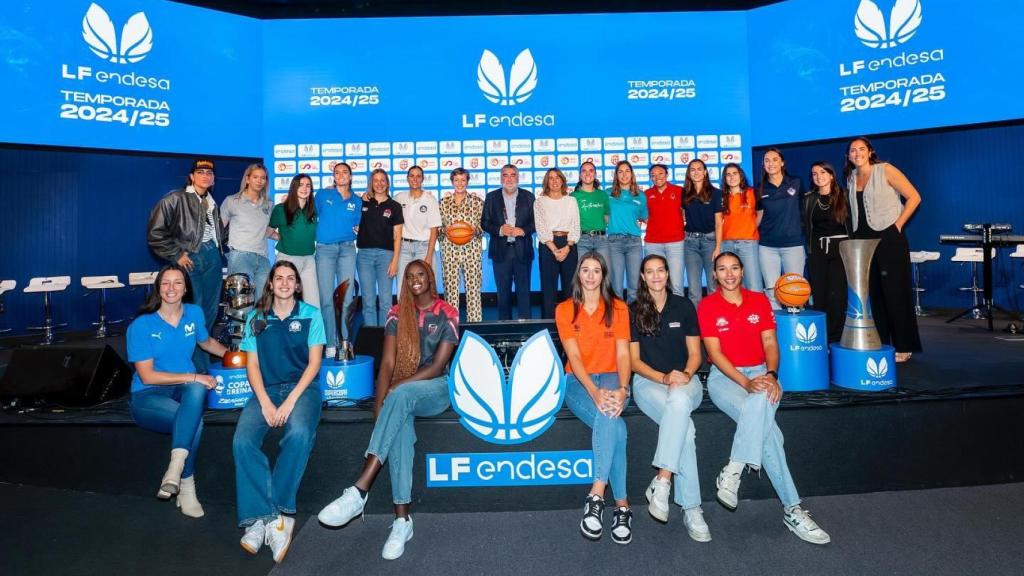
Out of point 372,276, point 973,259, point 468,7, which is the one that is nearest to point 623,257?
point 372,276

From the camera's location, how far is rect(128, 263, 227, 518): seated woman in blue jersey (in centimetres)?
273

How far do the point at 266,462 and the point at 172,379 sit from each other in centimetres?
74

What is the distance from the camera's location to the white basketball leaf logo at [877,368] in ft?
10.1

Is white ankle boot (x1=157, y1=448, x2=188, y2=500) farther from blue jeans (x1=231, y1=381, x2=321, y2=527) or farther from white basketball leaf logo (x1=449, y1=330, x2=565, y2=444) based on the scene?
white basketball leaf logo (x1=449, y1=330, x2=565, y2=444)

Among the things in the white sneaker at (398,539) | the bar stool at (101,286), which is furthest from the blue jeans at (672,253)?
the bar stool at (101,286)

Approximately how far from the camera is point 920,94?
21.4 feet

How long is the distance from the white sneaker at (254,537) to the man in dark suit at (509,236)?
9.14 feet

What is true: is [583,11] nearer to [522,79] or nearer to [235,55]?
[522,79]

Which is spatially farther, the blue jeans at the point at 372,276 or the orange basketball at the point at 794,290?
the blue jeans at the point at 372,276

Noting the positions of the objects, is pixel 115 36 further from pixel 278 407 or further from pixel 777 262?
pixel 777 262

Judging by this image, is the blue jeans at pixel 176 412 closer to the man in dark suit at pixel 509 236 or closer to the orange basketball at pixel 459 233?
the orange basketball at pixel 459 233

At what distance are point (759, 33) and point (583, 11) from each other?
7.31 feet

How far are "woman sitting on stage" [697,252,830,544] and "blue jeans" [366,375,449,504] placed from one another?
56.1 inches

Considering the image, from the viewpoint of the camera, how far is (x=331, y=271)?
181 inches
